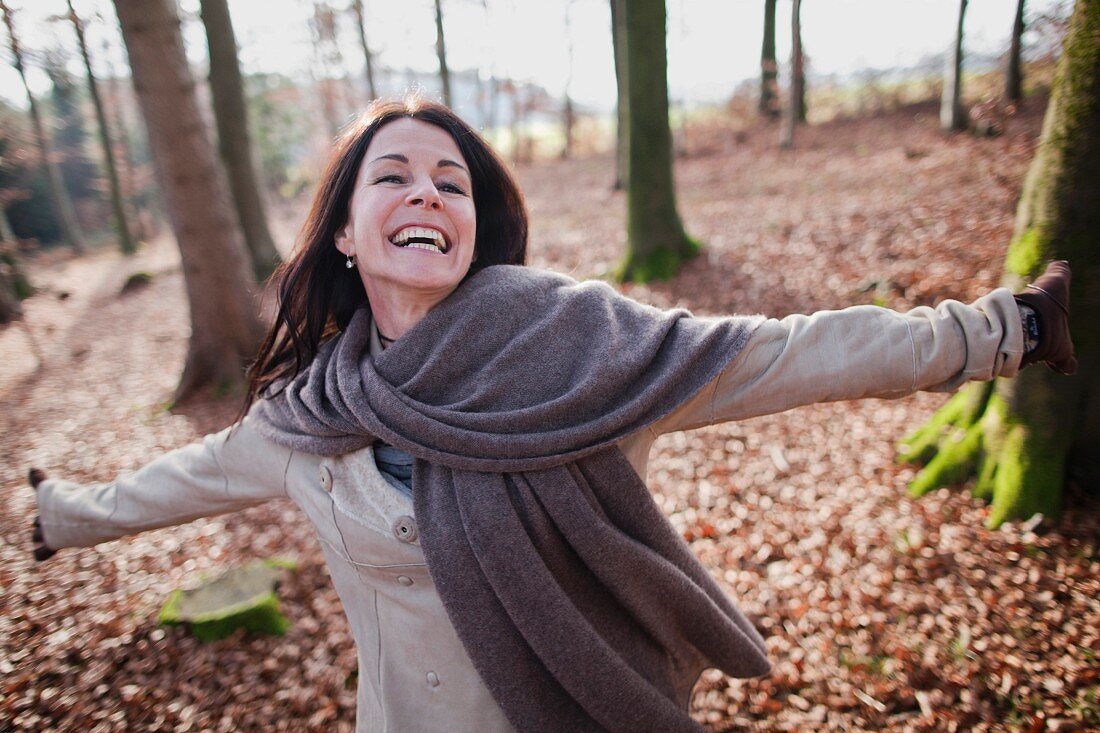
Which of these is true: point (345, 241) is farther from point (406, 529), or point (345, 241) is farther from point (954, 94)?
point (954, 94)

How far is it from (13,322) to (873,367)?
510 inches

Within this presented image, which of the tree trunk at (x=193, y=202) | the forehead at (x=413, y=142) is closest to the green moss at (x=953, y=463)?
the forehead at (x=413, y=142)

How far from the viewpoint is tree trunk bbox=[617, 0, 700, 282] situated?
7.37 metres

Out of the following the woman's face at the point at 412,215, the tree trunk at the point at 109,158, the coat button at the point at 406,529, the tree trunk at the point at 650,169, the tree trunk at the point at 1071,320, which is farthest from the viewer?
the tree trunk at the point at 109,158

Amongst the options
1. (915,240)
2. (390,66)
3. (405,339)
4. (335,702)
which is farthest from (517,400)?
(390,66)

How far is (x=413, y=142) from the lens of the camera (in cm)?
186

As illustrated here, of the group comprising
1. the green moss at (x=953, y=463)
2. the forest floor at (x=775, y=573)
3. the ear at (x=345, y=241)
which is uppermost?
the ear at (x=345, y=241)

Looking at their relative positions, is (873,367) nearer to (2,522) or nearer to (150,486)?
(150,486)

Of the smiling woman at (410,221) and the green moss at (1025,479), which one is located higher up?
the smiling woman at (410,221)

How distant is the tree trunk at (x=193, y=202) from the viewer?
5051mm

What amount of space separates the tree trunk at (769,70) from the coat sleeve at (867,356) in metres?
17.8

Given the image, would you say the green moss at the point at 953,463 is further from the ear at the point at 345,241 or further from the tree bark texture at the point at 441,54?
the tree bark texture at the point at 441,54

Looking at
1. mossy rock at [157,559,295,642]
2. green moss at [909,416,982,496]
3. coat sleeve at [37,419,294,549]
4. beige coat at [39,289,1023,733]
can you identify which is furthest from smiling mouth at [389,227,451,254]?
green moss at [909,416,982,496]

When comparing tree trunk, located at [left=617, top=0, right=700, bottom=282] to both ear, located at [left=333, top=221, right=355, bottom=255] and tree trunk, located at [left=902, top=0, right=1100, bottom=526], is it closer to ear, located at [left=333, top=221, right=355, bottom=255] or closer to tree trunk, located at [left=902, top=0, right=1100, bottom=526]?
tree trunk, located at [left=902, top=0, right=1100, bottom=526]
